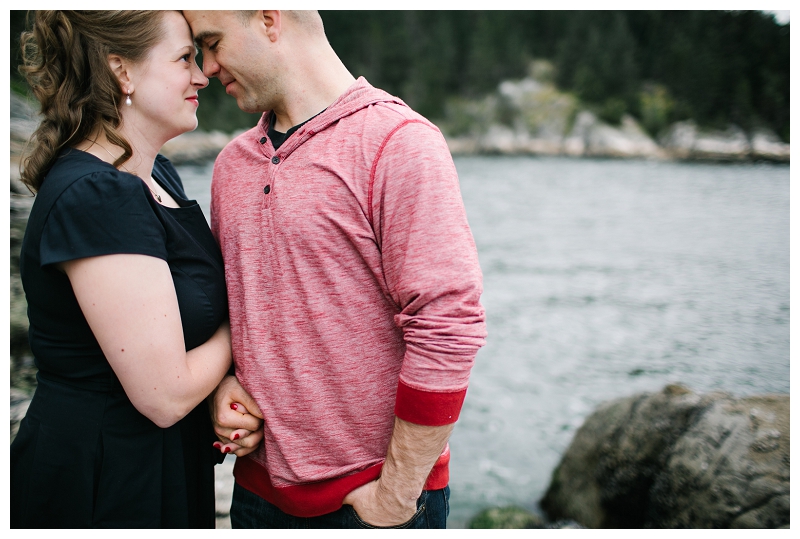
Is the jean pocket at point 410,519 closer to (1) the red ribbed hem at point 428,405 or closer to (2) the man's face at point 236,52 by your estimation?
(1) the red ribbed hem at point 428,405

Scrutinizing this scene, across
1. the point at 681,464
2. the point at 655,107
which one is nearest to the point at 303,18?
the point at 681,464

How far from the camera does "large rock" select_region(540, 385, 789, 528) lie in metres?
2.60

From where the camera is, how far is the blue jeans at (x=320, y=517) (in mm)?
1490

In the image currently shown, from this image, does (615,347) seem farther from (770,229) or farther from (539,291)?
(770,229)

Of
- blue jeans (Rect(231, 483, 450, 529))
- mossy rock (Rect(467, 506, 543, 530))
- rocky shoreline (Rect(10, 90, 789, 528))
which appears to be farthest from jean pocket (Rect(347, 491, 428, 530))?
mossy rock (Rect(467, 506, 543, 530))

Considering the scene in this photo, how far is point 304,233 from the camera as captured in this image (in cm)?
136

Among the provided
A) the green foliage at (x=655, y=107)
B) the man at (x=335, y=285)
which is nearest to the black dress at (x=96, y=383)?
the man at (x=335, y=285)

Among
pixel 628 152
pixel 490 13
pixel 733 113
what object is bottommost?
pixel 628 152

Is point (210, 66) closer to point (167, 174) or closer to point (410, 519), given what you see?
point (167, 174)

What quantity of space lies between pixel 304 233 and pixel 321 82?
0.43 m

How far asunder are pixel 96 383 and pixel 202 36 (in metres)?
0.91

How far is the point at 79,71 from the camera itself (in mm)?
1401
